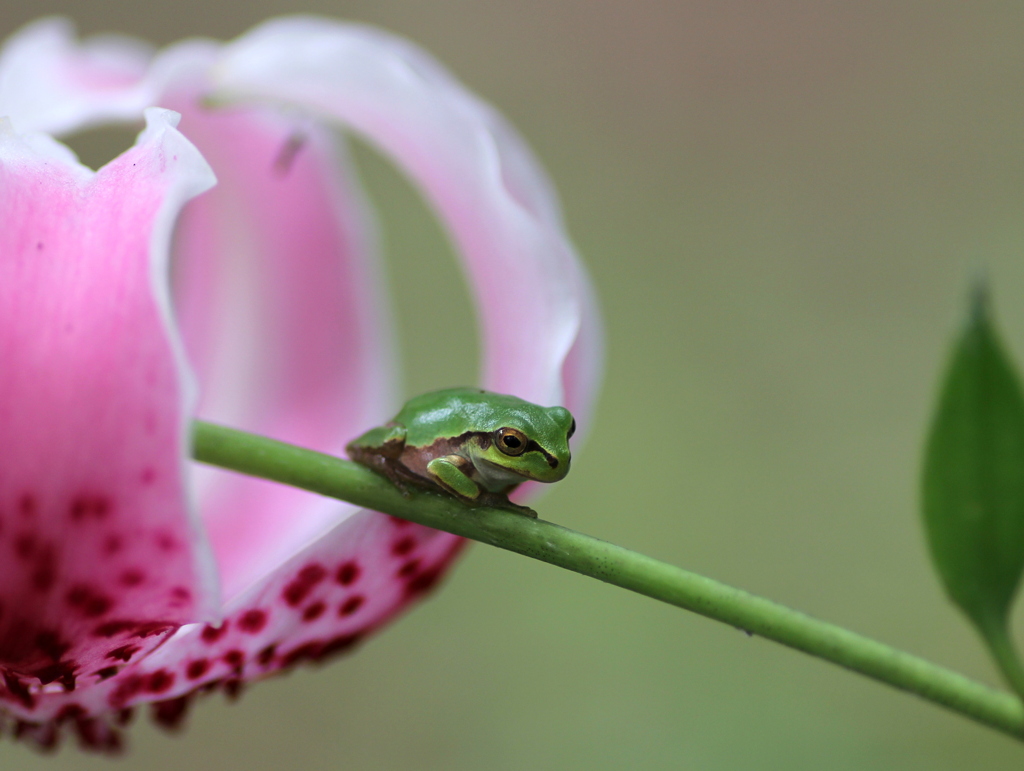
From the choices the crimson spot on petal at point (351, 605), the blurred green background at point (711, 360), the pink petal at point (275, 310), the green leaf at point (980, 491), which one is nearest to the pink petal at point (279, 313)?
the pink petal at point (275, 310)

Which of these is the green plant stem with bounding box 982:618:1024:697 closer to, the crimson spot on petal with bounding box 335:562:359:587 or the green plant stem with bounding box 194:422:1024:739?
the green plant stem with bounding box 194:422:1024:739

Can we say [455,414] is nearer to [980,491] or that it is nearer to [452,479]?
[452,479]

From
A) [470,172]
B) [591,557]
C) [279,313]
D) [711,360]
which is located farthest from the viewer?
[711,360]

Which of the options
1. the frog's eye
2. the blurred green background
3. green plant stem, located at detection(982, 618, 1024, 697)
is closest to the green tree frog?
the frog's eye

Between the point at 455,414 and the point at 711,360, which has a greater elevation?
the point at 455,414

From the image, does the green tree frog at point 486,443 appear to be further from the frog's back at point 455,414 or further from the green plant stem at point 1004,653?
the green plant stem at point 1004,653

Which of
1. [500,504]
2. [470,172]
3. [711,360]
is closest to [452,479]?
[500,504]

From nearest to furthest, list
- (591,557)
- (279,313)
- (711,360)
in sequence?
(591,557) < (279,313) < (711,360)
